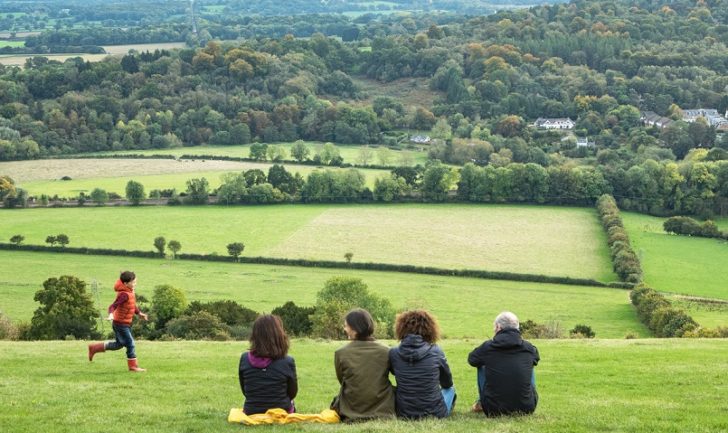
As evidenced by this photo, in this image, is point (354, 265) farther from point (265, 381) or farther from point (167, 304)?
point (265, 381)

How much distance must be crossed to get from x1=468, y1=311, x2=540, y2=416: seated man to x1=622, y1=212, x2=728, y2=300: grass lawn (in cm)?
4256

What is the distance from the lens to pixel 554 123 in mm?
121250

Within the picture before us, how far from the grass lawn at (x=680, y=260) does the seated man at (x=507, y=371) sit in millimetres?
42562

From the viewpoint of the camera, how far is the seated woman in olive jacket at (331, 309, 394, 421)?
13.2 metres

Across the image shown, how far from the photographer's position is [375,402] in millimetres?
13227

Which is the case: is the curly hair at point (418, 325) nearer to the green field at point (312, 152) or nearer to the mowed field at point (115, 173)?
the mowed field at point (115, 173)

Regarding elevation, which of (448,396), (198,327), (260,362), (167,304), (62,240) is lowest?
(62,240)

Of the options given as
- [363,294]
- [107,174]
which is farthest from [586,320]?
[107,174]

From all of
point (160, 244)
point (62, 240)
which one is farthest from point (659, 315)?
point (62, 240)

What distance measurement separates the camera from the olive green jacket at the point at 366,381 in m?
13.2

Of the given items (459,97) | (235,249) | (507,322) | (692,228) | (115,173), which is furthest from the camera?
(459,97)

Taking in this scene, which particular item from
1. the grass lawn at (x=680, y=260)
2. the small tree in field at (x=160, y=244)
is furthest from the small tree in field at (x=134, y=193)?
the grass lawn at (x=680, y=260)

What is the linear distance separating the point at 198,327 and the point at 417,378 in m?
20.0

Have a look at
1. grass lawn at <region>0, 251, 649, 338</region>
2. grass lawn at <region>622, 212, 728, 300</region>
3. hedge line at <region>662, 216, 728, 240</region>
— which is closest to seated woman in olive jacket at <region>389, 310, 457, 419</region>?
grass lawn at <region>0, 251, 649, 338</region>
